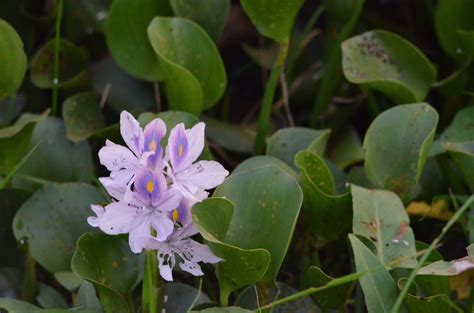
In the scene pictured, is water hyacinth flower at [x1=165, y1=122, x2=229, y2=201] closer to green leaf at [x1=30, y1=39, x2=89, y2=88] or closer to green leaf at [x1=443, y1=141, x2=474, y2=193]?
green leaf at [x1=443, y1=141, x2=474, y2=193]

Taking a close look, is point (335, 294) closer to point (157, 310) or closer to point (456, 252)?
point (157, 310)

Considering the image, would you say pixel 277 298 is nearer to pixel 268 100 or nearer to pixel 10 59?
pixel 268 100

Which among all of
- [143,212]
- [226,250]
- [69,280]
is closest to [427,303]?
[226,250]

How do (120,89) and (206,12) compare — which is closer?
(206,12)

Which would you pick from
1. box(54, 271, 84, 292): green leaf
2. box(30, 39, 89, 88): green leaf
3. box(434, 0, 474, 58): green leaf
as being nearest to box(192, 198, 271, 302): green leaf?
box(54, 271, 84, 292): green leaf

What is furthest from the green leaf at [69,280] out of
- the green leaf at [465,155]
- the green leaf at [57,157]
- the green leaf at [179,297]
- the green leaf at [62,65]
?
the green leaf at [465,155]
